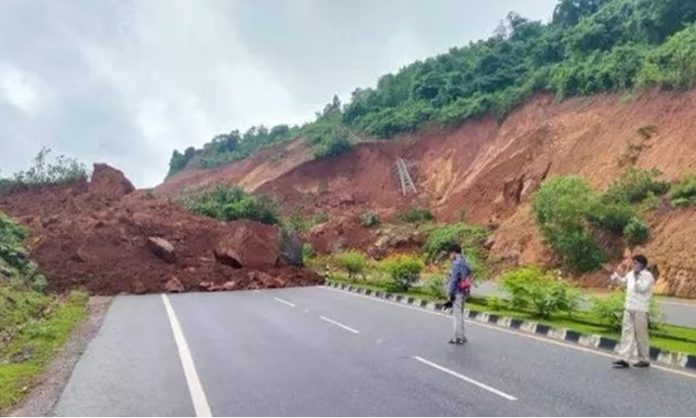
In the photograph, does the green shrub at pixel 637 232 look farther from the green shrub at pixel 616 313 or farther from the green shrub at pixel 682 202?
the green shrub at pixel 616 313

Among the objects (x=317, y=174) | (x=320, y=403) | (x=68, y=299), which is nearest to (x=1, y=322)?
(x=68, y=299)

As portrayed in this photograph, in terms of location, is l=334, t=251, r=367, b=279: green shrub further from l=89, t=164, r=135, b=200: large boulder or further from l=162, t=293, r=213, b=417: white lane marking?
l=89, t=164, r=135, b=200: large boulder

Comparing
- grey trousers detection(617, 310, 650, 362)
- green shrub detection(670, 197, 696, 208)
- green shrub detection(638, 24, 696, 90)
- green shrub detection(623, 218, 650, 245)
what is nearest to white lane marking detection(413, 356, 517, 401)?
grey trousers detection(617, 310, 650, 362)

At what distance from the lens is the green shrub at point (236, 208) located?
47.3 metres

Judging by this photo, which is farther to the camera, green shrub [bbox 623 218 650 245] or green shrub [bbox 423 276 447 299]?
green shrub [bbox 623 218 650 245]

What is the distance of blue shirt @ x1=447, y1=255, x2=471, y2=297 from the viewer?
42.8 feet

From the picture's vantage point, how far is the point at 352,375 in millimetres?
9727

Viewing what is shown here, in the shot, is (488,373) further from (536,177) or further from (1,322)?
(536,177)

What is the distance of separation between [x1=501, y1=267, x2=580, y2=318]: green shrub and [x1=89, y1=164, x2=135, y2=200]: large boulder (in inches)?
1409

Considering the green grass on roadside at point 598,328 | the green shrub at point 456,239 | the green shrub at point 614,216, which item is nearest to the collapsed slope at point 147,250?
the green shrub at point 456,239

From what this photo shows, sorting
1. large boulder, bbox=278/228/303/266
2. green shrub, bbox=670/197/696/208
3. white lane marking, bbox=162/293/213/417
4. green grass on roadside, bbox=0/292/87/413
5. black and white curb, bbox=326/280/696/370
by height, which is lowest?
green grass on roadside, bbox=0/292/87/413

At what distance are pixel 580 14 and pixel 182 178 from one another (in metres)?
56.2

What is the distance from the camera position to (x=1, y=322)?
17750 millimetres

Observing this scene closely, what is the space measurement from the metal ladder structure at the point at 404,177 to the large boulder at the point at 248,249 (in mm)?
25927
